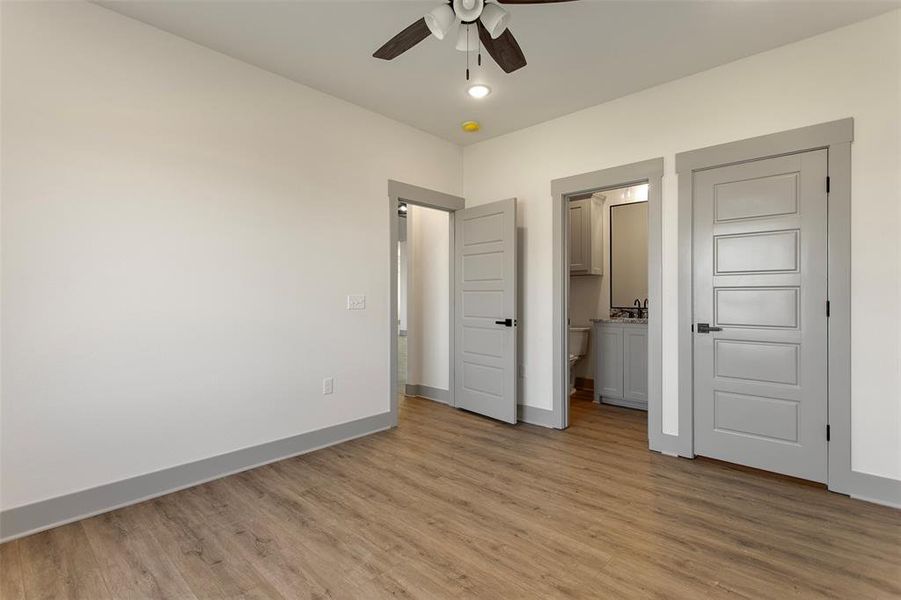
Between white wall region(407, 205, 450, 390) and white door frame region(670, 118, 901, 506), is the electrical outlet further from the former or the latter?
white door frame region(670, 118, 901, 506)

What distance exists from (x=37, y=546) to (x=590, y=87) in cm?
453

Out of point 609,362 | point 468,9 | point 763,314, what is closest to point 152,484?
point 468,9

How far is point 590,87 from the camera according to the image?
3.50m

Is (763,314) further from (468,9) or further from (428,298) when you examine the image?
(428,298)

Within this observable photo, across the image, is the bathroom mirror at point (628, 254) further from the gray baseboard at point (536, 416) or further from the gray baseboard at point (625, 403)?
the gray baseboard at point (536, 416)

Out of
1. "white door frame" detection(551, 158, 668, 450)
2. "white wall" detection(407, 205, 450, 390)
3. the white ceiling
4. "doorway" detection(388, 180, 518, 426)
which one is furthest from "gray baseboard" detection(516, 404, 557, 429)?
the white ceiling

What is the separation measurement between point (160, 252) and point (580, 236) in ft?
14.5

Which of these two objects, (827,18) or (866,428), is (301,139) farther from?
(866,428)

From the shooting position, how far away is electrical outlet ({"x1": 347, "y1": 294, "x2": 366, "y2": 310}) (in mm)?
3778

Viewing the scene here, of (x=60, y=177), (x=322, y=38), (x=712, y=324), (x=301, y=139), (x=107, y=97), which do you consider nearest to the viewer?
(x=60, y=177)

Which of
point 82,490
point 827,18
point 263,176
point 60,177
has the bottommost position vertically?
point 82,490

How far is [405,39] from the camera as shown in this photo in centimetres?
229

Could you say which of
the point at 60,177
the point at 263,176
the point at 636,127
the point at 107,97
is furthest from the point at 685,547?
the point at 107,97

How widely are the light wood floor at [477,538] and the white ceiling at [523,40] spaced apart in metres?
2.90
